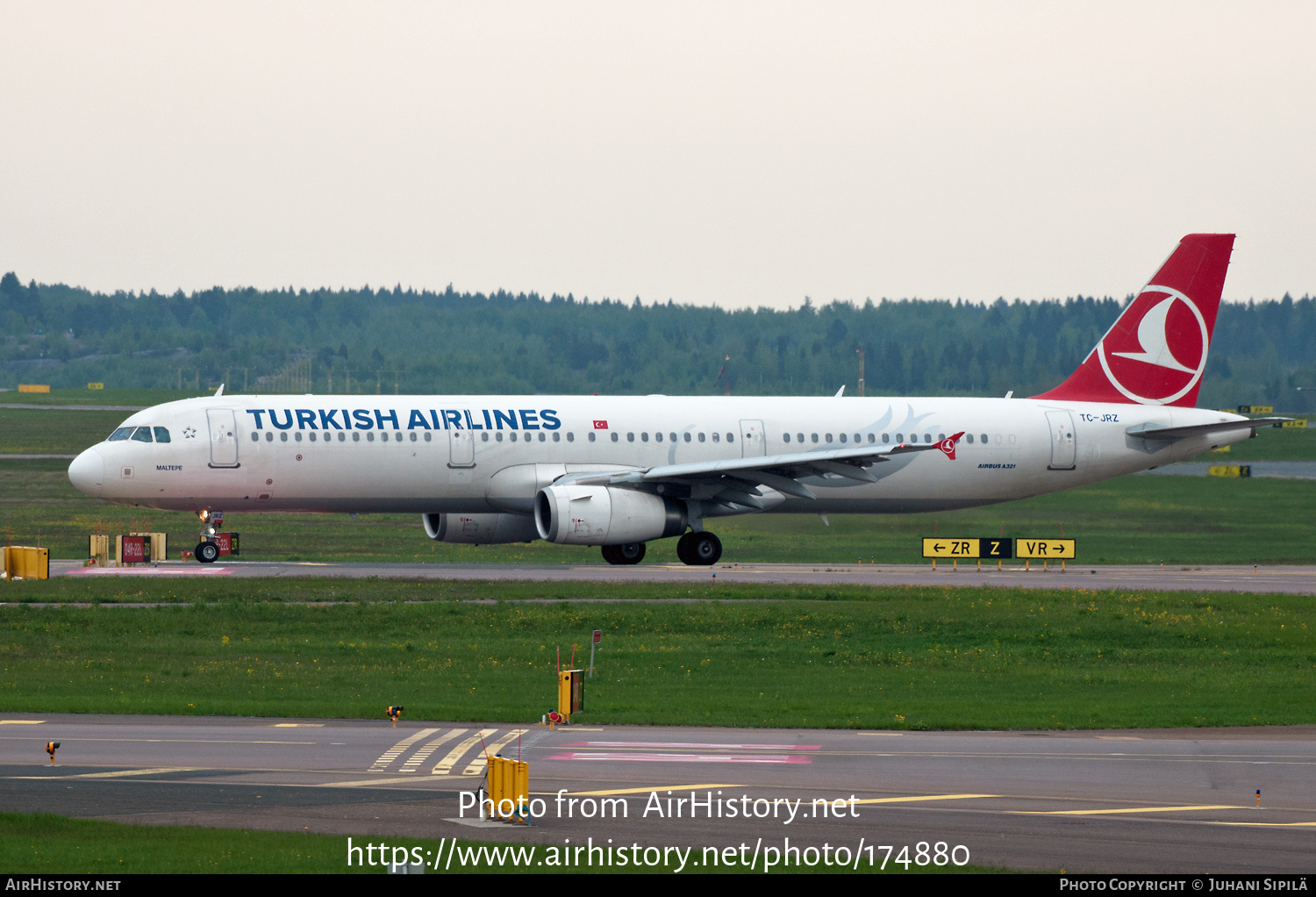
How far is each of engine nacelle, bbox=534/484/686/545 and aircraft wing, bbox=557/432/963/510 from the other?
0.59 meters

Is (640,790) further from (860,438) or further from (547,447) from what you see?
(860,438)

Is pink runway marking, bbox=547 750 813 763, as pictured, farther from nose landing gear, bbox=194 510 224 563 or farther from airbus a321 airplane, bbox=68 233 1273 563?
nose landing gear, bbox=194 510 224 563

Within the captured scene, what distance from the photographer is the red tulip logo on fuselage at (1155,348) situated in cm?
5256

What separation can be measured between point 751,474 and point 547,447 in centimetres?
604

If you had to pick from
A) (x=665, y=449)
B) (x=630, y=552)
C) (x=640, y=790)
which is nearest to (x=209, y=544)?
(x=630, y=552)

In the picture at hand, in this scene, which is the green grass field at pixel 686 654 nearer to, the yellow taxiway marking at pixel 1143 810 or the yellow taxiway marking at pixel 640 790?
the yellow taxiway marking at pixel 640 790

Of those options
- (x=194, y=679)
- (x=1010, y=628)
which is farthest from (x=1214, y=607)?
(x=194, y=679)

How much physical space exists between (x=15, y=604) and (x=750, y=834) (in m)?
25.7

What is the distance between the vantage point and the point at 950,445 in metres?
49.2

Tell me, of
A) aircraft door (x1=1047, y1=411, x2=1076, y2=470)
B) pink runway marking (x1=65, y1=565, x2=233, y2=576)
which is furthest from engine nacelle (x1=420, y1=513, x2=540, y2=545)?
aircraft door (x1=1047, y1=411, x2=1076, y2=470)

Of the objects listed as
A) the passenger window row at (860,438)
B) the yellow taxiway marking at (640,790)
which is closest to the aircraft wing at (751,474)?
the passenger window row at (860,438)

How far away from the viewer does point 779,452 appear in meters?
48.4

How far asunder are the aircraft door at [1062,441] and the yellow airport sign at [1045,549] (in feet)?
10.5

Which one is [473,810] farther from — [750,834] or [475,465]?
[475,465]
